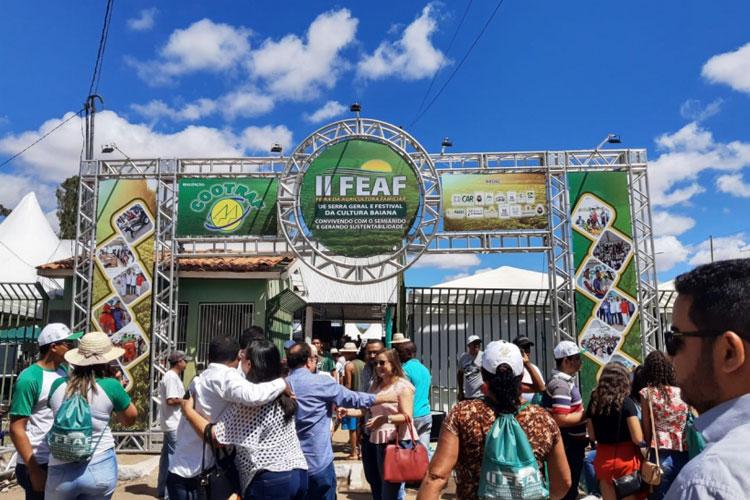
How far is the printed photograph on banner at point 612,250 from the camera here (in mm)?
9859

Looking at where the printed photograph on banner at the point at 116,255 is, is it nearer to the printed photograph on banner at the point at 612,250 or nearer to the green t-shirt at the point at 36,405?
the green t-shirt at the point at 36,405

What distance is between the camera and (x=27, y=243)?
63.4 ft

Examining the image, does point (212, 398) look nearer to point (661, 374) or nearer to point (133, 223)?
point (661, 374)

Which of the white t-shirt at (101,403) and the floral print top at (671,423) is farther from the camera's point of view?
the floral print top at (671,423)

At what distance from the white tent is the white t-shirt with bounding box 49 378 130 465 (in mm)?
16600

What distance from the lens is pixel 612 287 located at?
9758mm

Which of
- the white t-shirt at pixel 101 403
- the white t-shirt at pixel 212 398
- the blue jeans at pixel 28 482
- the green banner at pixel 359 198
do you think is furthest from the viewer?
the green banner at pixel 359 198

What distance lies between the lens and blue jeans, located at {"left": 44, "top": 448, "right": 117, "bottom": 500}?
10.5ft

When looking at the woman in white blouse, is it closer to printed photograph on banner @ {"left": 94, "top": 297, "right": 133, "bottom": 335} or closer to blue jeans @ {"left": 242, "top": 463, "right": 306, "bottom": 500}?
blue jeans @ {"left": 242, "top": 463, "right": 306, "bottom": 500}

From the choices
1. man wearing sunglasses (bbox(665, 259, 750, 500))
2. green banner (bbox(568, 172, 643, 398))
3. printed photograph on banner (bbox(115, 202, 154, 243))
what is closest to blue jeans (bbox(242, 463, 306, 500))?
man wearing sunglasses (bbox(665, 259, 750, 500))

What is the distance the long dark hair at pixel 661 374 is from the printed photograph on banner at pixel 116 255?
29.4 ft

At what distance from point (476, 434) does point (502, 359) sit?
39 centimetres

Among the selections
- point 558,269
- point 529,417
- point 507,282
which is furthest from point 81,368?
point 507,282

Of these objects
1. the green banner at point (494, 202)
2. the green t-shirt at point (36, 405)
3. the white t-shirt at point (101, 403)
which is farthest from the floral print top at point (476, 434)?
the green banner at point (494, 202)
